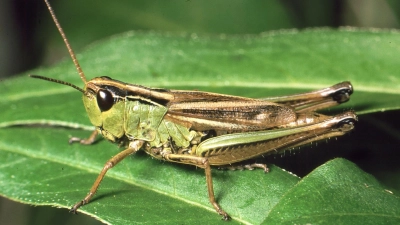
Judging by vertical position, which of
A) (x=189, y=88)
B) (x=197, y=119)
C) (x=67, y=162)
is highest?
(x=189, y=88)

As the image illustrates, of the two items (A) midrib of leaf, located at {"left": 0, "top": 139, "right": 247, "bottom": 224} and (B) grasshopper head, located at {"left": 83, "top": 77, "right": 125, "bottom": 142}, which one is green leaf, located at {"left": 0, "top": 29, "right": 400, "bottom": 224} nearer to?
(A) midrib of leaf, located at {"left": 0, "top": 139, "right": 247, "bottom": 224}

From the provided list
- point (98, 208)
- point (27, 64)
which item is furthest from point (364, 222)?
point (27, 64)

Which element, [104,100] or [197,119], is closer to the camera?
[104,100]

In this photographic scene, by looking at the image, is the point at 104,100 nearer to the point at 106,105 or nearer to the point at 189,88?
the point at 106,105

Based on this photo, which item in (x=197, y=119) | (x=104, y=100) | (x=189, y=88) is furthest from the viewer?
(x=189, y=88)

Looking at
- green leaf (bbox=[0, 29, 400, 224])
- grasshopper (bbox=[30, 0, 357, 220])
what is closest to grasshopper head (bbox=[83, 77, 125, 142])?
grasshopper (bbox=[30, 0, 357, 220])

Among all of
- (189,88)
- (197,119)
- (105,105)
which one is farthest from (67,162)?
(189,88)

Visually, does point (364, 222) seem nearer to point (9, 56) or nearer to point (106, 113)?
point (106, 113)
